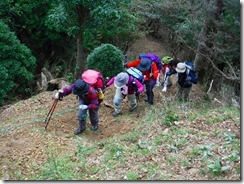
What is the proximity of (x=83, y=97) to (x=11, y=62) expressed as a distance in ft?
21.9

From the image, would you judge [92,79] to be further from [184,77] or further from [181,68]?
[184,77]

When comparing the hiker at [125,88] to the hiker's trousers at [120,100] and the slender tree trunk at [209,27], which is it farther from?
the slender tree trunk at [209,27]

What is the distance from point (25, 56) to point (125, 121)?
6903mm

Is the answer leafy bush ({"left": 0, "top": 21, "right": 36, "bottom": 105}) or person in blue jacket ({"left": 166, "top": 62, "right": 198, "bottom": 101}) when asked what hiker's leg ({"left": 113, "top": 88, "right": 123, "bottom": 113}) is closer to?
person in blue jacket ({"left": 166, "top": 62, "right": 198, "bottom": 101})

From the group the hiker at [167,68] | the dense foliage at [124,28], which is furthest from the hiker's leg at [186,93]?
the dense foliage at [124,28]

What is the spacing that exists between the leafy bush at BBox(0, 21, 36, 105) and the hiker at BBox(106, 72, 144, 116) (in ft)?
18.6

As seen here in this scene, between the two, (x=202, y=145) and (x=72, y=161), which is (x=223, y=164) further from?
(x=72, y=161)

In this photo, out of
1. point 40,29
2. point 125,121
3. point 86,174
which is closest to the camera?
point 86,174

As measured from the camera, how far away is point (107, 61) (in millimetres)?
11719

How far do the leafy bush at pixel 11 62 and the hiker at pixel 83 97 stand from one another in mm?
6055

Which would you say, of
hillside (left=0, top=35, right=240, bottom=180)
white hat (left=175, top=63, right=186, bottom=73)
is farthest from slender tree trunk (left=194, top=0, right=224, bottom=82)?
hillside (left=0, top=35, right=240, bottom=180)

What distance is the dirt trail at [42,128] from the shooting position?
23.0 feet

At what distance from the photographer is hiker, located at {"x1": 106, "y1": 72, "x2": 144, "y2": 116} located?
8773mm

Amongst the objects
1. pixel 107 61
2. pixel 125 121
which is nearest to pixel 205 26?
pixel 107 61
